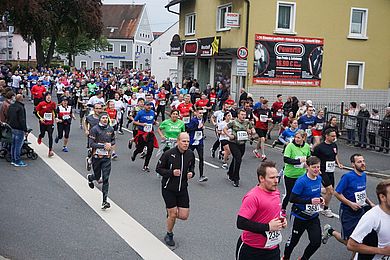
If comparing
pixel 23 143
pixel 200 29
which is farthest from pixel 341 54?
pixel 23 143

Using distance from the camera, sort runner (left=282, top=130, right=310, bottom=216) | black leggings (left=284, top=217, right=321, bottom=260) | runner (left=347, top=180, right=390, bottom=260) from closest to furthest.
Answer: runner (left=347, top=180, right=390, bottom=260) → black leggings (left=284, top=217, right=321, bottom=260) → runner (left=282, top=130, right=310, bottom=216)

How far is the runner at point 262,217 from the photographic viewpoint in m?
4.96

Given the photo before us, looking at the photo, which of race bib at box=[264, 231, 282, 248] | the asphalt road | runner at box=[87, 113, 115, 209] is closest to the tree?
the asphalt road

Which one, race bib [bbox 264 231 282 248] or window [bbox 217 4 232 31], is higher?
window [bbox 217 4 232 31]

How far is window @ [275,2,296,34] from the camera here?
82.9ft

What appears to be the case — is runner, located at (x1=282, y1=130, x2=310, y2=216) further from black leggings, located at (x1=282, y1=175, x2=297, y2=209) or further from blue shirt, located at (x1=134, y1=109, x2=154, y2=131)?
blue shirt, located at (x1=134, y1=109, x2=154, y2=131)

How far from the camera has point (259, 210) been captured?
5.03 metres

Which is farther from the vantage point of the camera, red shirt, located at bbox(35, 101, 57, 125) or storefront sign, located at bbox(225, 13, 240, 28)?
storefront sign, located at bbox(225, 13, 240, 28)

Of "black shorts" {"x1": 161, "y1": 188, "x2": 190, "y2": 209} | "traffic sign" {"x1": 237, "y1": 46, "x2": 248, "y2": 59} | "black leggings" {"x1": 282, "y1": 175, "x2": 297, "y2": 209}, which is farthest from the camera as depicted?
"traffic sign" {"x1": 237, "y1": 46, "x2": 248, "y2": 59}

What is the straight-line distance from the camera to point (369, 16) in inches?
1056

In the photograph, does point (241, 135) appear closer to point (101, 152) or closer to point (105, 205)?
point (101, 152)

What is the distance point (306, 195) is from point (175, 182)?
6.23 feet

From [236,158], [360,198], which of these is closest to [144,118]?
[236,158]

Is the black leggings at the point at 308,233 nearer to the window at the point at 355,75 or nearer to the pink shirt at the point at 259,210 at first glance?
the pink shirt at the point at 259,210
